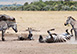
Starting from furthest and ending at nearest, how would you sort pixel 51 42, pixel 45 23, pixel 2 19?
pixel 45 23
pixel 2 19
pixel 51 42

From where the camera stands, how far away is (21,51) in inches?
512

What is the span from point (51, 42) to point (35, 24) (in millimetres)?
11784

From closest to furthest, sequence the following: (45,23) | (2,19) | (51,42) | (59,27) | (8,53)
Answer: (8,53) < (51,42) < (2,19) < (59,27) < (45,23)

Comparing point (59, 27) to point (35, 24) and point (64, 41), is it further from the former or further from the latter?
point (64, 41)

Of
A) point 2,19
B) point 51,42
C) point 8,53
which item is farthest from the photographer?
point 2,19

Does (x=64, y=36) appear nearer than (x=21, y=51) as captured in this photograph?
No

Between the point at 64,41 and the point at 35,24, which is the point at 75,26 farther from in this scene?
the point at 35,24

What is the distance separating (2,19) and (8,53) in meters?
5.90

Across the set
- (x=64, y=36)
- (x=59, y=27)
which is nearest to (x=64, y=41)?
(x=64, y=36)

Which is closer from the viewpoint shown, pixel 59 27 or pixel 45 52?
pixel 45 52

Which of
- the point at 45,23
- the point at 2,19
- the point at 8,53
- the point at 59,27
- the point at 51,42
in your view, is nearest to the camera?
the point at 8,53

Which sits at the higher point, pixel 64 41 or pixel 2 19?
pixel 2 19

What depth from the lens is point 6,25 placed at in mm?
18359

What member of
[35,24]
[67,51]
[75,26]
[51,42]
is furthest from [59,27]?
[67,51]
